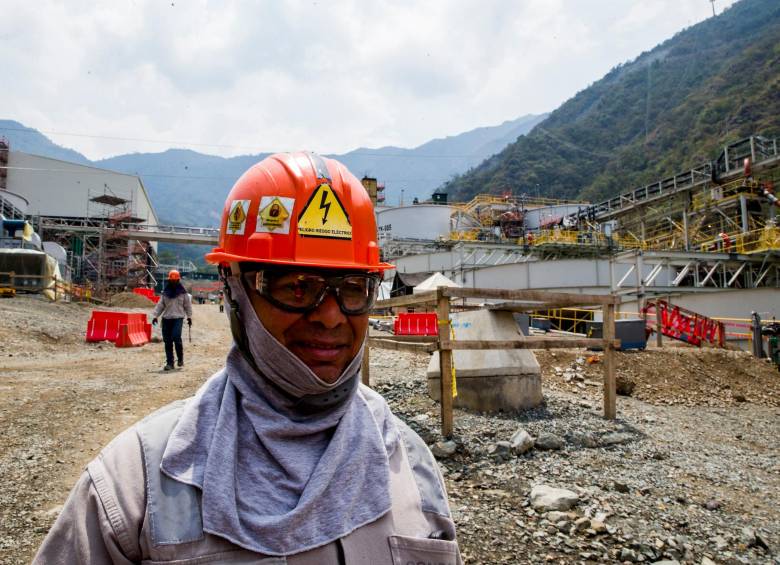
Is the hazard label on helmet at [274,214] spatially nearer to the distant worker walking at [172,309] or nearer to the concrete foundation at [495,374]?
the concrete foundation at [495,374]

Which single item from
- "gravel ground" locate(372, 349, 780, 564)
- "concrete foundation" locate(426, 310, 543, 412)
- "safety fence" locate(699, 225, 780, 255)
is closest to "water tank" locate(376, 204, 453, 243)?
"safety fence" locate(699, 225, 780, 255)

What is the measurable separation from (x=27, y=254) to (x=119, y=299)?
8.36 metres

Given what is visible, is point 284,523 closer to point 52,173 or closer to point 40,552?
point 40,552

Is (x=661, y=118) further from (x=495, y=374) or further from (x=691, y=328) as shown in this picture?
(x=495, y=374)

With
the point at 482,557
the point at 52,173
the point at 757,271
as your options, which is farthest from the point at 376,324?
the point at 52,173

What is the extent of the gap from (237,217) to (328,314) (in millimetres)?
430

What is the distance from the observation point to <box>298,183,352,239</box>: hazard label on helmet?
1.45 m

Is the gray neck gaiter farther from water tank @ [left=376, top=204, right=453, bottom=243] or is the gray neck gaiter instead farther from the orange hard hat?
water tank @ [left=376, top=204, right=453, bottom=243]

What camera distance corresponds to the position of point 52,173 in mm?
49562

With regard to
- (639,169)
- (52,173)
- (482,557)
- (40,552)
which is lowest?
(482,557)

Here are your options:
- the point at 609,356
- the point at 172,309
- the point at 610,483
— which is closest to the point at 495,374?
the point at 609,356

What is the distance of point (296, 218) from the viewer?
4.75 feet

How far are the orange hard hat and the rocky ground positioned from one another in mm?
2989

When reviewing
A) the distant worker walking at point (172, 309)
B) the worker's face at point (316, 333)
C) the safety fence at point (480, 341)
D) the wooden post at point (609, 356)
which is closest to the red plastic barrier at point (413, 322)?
the distant worker walking at point (172, 309)
